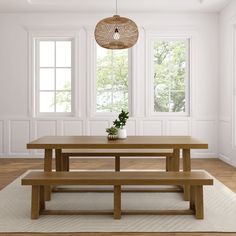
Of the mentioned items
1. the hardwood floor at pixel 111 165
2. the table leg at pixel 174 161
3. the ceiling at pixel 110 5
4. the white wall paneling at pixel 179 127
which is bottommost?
the hardwood floor at pixel 111 165

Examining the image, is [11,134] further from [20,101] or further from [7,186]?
[7,186]

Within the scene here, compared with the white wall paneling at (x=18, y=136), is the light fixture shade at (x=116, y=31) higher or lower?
higher

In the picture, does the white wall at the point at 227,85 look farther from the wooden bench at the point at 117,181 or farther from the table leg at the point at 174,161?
the wooden bench at the point at 117,181

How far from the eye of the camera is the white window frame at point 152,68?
24.8ft

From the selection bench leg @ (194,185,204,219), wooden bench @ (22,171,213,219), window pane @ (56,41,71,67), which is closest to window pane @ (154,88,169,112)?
window pane @ (56,41,71,67)

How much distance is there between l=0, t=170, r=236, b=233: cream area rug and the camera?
3189mm

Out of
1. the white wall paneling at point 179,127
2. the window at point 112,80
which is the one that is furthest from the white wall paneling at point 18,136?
the white wall paneling at point 179,127

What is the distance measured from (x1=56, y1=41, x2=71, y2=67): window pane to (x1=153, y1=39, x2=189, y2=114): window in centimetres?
167

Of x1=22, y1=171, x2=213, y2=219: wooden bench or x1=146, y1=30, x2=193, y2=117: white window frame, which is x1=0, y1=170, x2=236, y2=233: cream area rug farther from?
x1=146, y1=30, x2=193, y2=117: white window frame

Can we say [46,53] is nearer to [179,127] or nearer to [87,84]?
[87,84]

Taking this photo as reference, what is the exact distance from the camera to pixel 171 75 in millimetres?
7727

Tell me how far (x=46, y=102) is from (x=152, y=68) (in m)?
2.16

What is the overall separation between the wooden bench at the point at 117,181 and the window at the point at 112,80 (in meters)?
4.14

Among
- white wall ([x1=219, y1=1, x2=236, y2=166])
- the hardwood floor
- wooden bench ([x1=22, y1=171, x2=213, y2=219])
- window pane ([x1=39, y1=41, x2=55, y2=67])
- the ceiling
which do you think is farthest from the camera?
window pane ([x1=39, y1=41, x2=55, y2=67])
